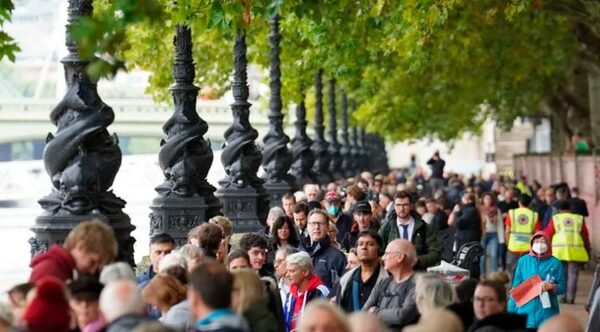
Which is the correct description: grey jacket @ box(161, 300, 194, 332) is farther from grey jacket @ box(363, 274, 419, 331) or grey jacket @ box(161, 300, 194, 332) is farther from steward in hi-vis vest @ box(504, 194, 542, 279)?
steward in hi-vis vest @ box(504, 194, 542, 279)

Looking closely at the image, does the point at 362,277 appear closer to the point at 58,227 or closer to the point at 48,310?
the point at 58,227

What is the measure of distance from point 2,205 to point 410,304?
56.5m

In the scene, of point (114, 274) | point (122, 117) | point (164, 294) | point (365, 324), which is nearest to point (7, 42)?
point (164, 294)

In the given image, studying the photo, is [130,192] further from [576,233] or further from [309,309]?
[309,309]

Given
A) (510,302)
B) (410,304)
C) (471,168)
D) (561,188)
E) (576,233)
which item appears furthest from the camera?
(471,168)

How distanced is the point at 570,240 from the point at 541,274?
1003 centimetres

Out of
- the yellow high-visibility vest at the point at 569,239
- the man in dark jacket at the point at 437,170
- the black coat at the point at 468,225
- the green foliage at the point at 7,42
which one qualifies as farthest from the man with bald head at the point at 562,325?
the man in dark jacket at the point at 437,170

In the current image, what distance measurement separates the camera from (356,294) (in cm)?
1413

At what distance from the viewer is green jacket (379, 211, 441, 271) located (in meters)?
17.2

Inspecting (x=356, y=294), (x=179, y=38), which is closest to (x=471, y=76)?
(x=179, y=38)

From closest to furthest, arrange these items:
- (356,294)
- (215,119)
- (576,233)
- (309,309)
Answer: (309,309) < (356,294) < (576,233) < (215,119)

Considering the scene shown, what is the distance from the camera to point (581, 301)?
28.1 meters

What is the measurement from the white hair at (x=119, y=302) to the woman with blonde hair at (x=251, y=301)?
1.34m

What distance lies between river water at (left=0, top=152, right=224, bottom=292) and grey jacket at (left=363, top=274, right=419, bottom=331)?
2993cm
